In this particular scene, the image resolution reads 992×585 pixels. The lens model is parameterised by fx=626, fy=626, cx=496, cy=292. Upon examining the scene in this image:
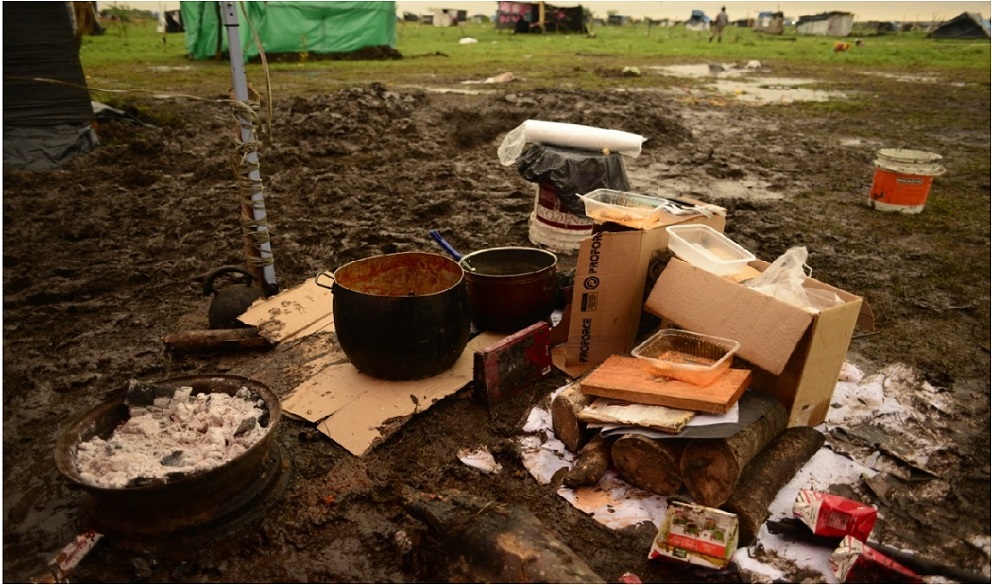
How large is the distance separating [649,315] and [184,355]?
9.16 feet

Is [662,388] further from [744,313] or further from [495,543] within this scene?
[495,543]

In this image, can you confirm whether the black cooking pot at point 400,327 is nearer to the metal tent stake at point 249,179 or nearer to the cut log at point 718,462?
the metal tent stake at point 249,179

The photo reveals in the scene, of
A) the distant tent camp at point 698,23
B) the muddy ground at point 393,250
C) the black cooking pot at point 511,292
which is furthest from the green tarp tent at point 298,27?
the distant tent camp at point 698,23

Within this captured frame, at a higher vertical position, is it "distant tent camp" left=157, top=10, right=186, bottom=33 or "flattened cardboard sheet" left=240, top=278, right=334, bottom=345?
"distant tent camp" left=157, top=10, right=186, bottom=33

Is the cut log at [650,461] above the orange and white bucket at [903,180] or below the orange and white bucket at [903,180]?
below

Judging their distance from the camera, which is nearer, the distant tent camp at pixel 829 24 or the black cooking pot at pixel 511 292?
the black cooking pot at pixel 511 292

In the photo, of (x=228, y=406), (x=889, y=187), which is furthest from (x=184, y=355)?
(x=889, y=187)

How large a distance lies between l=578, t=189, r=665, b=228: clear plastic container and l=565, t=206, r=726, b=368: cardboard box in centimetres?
6

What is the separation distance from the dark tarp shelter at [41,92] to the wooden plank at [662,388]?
7932mm

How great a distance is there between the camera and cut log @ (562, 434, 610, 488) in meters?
2.71

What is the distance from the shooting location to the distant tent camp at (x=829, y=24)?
128 feet

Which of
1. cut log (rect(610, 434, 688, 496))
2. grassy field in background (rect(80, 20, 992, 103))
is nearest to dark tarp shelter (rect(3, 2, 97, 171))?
grassy field in background (rect(80, 20, 992, 103))

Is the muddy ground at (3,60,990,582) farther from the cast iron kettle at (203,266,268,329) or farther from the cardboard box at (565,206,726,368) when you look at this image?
the cardboard box at (565,206,726,368)

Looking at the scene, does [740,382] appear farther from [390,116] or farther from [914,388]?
[390,116]
